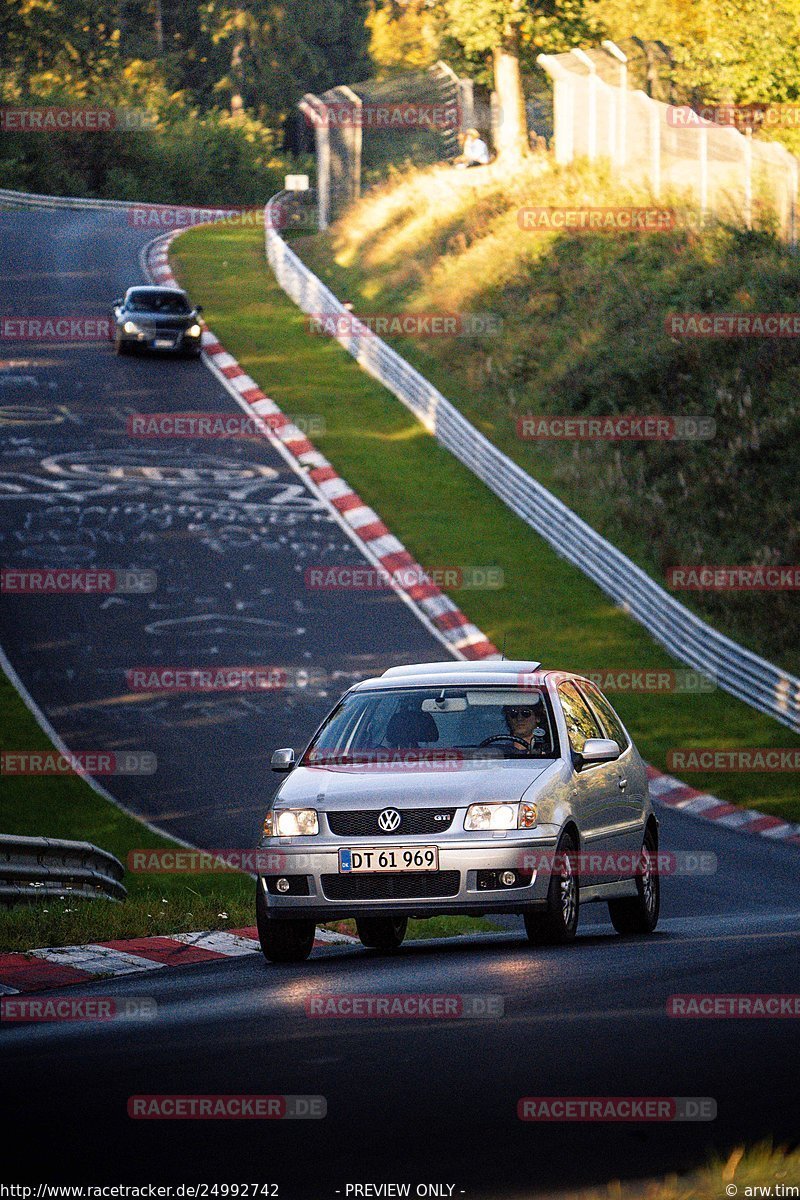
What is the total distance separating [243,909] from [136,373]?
26.8m

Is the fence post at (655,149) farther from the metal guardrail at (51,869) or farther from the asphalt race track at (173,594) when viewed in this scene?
the metal guardrail at (51,869)

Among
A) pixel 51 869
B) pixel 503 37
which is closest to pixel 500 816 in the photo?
pixel 51 869

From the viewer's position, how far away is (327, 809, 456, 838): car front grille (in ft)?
31.3

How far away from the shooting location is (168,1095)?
19.4ft

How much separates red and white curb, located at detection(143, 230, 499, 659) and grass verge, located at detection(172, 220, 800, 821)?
0.79ft

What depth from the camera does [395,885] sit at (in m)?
9.55

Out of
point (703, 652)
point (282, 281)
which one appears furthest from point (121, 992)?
point (282, 281)

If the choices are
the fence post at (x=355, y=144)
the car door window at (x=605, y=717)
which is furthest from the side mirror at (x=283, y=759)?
the fence post at (x=355, y=144)

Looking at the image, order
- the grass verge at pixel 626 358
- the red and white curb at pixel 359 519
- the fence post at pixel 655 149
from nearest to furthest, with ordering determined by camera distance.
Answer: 1. the red and white curb at pixel 359 519
2. the grass verge at pixel 626 358
3. the fence post at pixel 655 149

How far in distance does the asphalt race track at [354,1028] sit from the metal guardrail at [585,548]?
324 cm

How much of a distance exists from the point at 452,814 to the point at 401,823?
27 centimetres

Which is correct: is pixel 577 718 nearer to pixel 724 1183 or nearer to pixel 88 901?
pixel 88 901

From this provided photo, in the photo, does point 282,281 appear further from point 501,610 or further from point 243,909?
point 243,909

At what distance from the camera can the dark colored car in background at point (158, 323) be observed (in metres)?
38.8
